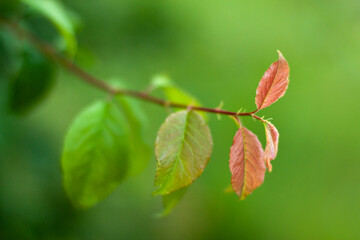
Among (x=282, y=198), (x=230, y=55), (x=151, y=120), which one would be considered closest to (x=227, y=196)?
(x=282, y=198)

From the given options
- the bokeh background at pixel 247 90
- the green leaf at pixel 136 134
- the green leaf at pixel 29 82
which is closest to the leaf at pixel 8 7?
the green leaf at pixel 29 82

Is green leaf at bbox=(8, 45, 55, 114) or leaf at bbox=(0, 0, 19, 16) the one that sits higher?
leaf at bbox=(0, 0, 19, 16)

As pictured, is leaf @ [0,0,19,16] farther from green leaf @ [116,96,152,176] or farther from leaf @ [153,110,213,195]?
leaf @ [153,110,213,195]

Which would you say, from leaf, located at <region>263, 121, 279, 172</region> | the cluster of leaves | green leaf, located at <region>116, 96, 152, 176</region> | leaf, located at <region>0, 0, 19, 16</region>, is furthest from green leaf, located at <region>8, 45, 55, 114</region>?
leaf, located at <region>263, 121, 279, 172</region>

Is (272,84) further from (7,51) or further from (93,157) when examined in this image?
(7,51)

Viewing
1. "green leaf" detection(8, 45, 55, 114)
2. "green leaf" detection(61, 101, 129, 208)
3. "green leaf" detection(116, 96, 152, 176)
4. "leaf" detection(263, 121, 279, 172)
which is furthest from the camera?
"green leaf" detection(8, 45, 55, 114)

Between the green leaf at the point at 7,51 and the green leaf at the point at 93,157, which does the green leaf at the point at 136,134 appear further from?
the green leaf at the point at 7,51

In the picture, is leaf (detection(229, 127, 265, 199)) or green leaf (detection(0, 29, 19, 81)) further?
green leaf (detection(0, 29, 19, 81))
